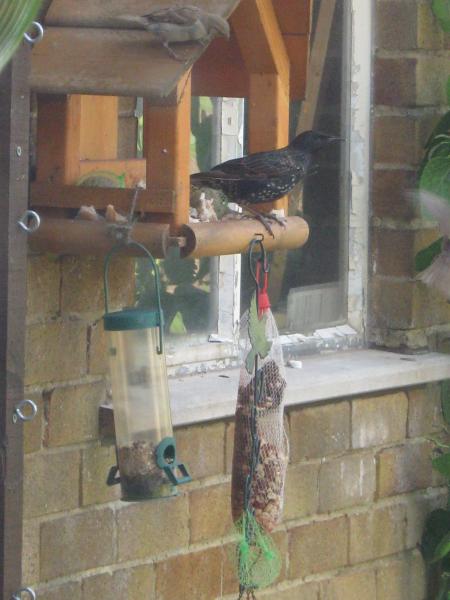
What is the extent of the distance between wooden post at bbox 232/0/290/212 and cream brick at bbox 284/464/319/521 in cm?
83

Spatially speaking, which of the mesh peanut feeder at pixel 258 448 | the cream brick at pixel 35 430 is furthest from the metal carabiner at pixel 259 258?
the cream brick at pixel 35 430

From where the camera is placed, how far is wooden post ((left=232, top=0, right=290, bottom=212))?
2.67m

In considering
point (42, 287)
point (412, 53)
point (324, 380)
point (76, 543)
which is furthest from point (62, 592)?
point (412, 53)

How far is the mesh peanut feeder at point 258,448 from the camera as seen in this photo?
262cm

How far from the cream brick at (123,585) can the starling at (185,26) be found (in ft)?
4.23

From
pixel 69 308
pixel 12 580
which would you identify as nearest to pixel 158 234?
pixel 69 308

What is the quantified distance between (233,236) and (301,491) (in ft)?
3.74

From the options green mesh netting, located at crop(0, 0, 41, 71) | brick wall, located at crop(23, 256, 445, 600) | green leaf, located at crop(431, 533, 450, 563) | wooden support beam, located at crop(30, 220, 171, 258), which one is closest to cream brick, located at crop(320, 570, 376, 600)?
brick wall, located at crop(23, 256, 445, 600)

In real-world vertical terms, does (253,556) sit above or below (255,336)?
below

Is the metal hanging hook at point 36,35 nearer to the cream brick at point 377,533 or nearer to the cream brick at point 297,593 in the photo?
the cream brick at point 297,593

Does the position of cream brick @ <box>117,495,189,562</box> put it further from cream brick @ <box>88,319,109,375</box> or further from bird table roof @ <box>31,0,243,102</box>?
bird table roof @ <box>31,0,243,102</box>

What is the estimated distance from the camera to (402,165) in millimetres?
3756

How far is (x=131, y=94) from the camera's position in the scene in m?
2.27

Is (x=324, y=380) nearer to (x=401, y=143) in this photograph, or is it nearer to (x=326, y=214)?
(x=326, y=214)
